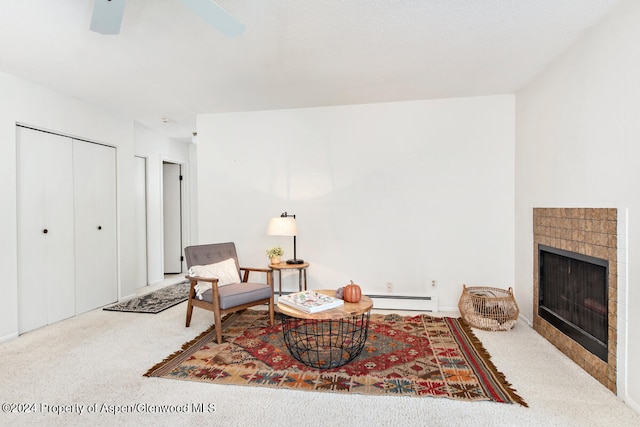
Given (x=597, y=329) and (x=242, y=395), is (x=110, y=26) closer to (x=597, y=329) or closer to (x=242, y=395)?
(x=242, y=395)

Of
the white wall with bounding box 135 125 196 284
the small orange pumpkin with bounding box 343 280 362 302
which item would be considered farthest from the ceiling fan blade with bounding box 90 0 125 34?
the white wall with bounding box 135 125 196 284

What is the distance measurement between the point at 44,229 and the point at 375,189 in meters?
3.53

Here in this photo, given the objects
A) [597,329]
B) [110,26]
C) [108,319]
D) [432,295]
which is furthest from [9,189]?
[597,329]

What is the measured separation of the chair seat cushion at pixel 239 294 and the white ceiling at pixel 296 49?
198cm

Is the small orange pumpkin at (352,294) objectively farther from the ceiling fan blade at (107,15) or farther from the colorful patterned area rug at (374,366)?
the ceiling fan blade at (107,15)

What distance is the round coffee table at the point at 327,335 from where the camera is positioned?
99.0 inches

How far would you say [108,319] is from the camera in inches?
149

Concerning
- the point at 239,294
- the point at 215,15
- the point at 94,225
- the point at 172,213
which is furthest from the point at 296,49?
the point at 172,213

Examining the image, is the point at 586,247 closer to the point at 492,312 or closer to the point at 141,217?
the point at 492,312

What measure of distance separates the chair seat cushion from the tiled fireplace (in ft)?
8.26

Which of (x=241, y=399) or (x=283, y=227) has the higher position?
(x=283, y=227)

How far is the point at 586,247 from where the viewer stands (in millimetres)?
2564

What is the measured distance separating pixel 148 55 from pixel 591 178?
136 inches

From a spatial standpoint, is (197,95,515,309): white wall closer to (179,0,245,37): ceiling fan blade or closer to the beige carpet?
the beige carpet
